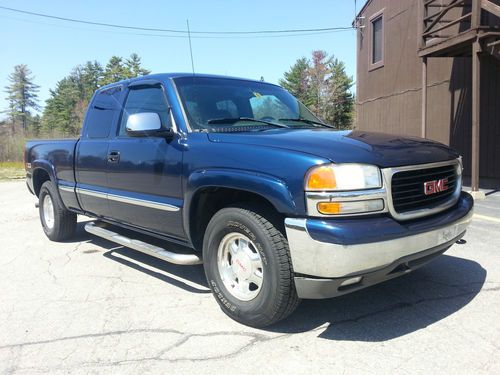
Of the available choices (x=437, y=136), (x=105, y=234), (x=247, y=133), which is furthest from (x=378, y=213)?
(x=437, y=136)

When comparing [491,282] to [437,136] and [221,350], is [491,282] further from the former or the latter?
[437,136]

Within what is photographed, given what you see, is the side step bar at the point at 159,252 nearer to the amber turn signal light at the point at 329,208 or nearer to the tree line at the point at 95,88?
the amber turn signal light at the point at 329,208

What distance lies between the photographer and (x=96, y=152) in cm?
483

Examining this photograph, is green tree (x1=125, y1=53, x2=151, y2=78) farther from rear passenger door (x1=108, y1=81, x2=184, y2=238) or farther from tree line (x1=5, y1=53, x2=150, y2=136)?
rear passenger door (x1=108, y1=81, x2=184, y2=238)

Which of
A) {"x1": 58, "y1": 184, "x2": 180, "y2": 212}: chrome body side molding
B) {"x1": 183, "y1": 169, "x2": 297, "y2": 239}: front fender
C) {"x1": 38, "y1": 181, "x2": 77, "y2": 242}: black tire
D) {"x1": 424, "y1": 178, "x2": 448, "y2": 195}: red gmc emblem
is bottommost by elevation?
{"x1": 38, "y1": 181, "x2": 77, "y2": 242}: black tire

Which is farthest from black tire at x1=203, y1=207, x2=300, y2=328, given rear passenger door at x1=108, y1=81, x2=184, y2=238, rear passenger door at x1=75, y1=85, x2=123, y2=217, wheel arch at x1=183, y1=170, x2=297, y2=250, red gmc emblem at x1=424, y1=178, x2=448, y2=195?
rear passenger door at x1=75, y1=85, x2=123, y2=217

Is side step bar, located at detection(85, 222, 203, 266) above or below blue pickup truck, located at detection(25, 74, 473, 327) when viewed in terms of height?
below

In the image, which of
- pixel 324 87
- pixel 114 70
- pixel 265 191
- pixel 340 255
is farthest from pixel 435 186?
pixel 114 70

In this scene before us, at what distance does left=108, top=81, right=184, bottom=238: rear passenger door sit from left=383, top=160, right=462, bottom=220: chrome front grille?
5.50 feet

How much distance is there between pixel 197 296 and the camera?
4.00 meters

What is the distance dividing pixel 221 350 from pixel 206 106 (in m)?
2.07

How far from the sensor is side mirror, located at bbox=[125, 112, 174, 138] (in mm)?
3756

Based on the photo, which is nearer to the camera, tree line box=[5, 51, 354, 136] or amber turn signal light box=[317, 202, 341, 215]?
amber turn signal light box=[317, 202, 341, 215]

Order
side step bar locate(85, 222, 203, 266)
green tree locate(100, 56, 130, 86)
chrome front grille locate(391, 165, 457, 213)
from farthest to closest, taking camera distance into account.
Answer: green tree locate(100, 56, 130, 86) → side step bar locate(85, 222, 203, 266) → chrome front grille locate(391, 165, 457, 213)
